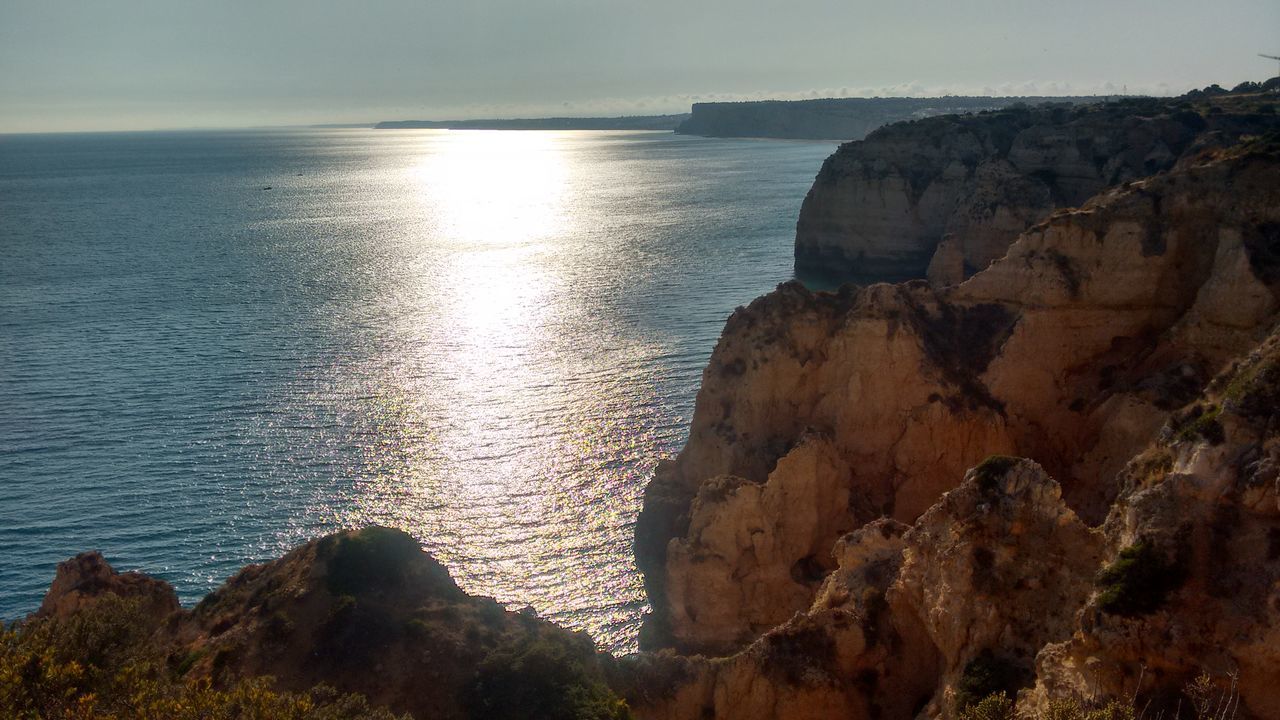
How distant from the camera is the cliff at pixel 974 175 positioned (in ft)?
253

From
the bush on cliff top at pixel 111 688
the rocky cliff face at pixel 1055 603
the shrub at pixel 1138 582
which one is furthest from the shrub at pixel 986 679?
the bush on cliff top at pixel 111 688

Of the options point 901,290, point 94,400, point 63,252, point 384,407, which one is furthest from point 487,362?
point 63,252

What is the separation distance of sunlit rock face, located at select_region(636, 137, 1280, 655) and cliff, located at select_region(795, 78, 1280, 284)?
134 feet

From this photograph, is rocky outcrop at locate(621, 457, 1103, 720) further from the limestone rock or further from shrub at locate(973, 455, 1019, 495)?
the limestone rock

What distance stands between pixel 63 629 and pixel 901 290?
95.6ft

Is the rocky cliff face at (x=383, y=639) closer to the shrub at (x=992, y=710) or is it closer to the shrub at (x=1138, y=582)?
the shrub at (x=992, y=710)

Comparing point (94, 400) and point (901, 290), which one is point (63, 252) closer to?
point (94, 400)

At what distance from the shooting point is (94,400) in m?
58.9

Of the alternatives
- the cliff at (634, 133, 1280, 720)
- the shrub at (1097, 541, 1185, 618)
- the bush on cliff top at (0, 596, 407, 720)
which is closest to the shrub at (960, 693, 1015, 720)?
the cliff at (634, 133, 1280, 720)

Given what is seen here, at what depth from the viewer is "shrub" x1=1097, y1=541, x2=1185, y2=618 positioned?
52.9ft

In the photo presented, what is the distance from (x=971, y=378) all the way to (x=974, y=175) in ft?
206

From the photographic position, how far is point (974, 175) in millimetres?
90625

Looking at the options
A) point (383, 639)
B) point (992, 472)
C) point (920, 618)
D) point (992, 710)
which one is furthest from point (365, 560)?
point (992, 710)

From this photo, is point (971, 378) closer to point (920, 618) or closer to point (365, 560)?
point (920, 618)
